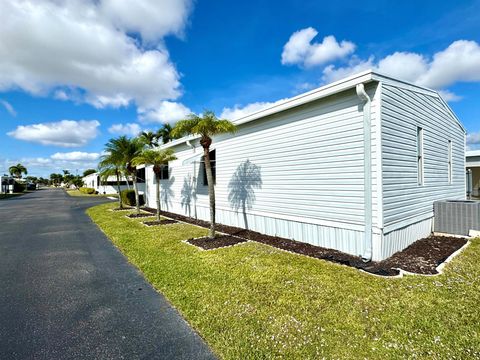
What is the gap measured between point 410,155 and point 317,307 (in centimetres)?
485

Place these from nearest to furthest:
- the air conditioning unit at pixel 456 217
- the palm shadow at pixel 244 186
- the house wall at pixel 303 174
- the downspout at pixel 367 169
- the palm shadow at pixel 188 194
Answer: the downspout at pixel 367 169
the house wall at pixel 303 174
the air conditioning unit at pixel 456 217
the palm shadow at pixel 244 186
the palm shadow at pixel 188 194

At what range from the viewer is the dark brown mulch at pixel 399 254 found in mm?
4852

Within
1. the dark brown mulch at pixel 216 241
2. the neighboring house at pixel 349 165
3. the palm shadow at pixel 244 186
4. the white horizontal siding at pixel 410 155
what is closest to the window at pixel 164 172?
the neighboring house at pixel 349 165

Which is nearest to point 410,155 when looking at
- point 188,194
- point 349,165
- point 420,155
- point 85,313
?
point 420,155

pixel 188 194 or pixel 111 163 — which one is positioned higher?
pixel 111 163

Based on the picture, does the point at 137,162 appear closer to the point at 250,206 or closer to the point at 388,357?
the point at 250,206

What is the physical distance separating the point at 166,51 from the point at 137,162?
17.7 feet

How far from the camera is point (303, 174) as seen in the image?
6699mm

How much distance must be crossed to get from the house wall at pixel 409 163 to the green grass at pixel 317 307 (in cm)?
115

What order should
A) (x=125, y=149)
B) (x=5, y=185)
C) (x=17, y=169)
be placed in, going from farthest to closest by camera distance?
(x=17, y=169), (x=5, y=185), (x=125, y=149)

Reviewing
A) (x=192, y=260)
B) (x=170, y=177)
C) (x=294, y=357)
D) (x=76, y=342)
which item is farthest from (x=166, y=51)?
(x=294, y=357)

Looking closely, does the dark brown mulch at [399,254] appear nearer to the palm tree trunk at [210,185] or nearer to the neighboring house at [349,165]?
the neighboring house at [349,165]

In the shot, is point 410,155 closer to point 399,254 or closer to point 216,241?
point 399,254

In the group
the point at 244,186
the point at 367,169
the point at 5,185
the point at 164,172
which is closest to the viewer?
the point at 367,169
